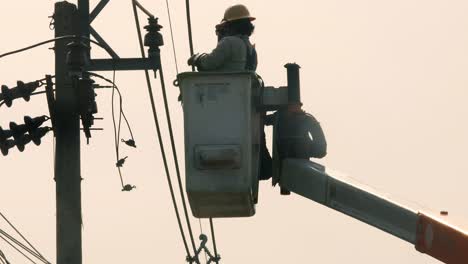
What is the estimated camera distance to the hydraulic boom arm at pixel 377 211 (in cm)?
1045

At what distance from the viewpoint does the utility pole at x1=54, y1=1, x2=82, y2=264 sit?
17031mm

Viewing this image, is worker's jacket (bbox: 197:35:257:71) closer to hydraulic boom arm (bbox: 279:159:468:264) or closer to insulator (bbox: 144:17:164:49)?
hydraulic boom arm (bbox: 279:159:468:264)

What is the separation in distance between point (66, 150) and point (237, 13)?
2.39m

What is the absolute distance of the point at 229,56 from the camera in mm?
15719

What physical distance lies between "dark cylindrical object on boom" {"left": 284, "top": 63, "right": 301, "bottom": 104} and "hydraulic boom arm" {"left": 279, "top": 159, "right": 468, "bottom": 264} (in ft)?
1.84

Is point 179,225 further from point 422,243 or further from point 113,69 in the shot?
point 422,243

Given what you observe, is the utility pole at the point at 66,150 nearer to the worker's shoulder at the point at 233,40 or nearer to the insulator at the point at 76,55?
the insulator at the point at 76,55

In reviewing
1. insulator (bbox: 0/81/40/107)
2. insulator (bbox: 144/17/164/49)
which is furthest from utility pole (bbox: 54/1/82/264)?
insulator (bbox: 144/17/164/49)

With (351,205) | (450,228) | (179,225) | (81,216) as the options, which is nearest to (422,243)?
(450,228)

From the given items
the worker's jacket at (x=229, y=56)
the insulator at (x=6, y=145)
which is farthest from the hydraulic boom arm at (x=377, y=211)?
the insulator at (x=6, y=145)

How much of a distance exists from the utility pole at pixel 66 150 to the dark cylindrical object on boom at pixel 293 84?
2636 millimetres

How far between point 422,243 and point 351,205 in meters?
2.57

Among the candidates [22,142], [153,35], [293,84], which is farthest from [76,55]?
[293,84]

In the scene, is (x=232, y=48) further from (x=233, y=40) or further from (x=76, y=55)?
(x=76, y=55)
